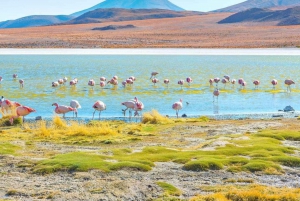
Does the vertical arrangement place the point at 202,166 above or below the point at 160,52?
below

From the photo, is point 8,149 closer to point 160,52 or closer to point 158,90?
point 158,90

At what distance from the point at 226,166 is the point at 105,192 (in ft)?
7.98

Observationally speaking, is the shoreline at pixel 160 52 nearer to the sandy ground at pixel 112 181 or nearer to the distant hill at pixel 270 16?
the sandy ground at pixel 112 181

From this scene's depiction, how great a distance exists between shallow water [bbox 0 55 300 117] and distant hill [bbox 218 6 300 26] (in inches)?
3213

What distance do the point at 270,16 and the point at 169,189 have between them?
126 metres

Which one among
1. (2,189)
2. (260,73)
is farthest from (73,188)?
(260,73)

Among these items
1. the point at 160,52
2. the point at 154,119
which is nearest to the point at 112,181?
the point at 154,119

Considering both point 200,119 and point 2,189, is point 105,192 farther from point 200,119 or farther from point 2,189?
point 200,119

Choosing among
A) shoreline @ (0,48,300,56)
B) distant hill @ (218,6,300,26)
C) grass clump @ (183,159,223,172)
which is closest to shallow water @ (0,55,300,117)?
grass clump @ (183,159,223,172)

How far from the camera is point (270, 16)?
12812cm

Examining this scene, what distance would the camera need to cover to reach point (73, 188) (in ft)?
24.2

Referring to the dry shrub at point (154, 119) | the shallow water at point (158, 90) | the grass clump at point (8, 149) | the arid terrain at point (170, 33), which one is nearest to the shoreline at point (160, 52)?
the arid terrain at point (170, 33)

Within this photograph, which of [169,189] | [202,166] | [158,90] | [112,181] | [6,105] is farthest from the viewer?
[158,90]

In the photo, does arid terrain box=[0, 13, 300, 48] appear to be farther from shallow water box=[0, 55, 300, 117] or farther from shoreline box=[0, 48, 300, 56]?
shallow water box=[0, 55, 300, 117]
